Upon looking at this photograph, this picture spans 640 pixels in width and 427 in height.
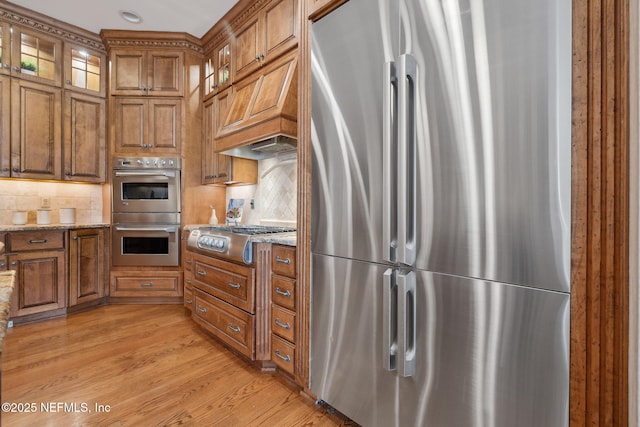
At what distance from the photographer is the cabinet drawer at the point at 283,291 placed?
1882 mm

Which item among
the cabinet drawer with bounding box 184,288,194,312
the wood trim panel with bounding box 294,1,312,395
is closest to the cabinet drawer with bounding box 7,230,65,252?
the cabinet drawer with bounding box 184,288,194,312

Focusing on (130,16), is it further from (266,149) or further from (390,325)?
(390,325)

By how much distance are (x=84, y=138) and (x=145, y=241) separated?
126cm

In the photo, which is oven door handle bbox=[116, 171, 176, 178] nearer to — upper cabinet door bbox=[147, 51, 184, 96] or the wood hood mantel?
upper cabinet door bbox=[147, 51, 184, 96]

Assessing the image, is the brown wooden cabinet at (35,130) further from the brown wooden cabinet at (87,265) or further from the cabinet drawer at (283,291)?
the cabinet drawer at (283,291)

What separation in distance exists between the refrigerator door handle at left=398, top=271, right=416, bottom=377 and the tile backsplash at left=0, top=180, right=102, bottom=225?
3.85 m

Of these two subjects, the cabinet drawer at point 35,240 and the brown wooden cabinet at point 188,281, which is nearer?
the cabinet drawer at point 35,240

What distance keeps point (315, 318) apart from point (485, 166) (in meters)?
1.12

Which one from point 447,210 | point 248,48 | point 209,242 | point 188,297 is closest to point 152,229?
point 188,297

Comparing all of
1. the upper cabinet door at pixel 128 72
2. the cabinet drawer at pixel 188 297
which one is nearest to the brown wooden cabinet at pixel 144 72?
the upper cabinet door at pixel 128 72

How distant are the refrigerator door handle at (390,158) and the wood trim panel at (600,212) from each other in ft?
1.88

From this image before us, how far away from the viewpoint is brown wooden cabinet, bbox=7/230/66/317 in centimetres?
278

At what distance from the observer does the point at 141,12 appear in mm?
3010

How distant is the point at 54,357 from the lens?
88.3 inches
